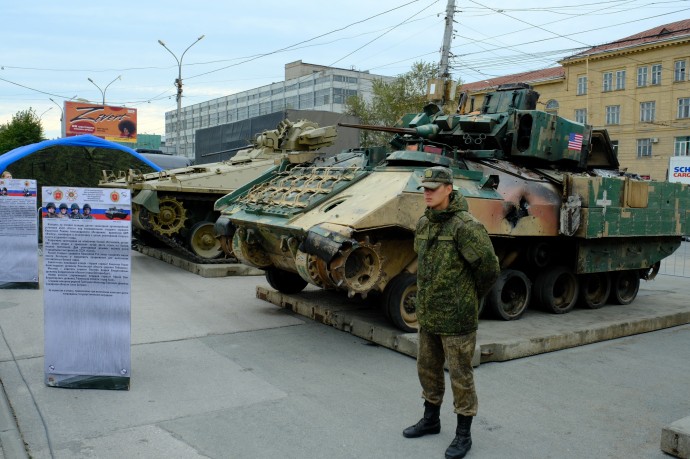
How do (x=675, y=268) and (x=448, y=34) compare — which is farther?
(x=448, y=34)

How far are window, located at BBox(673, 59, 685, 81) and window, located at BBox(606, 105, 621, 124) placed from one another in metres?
3.78

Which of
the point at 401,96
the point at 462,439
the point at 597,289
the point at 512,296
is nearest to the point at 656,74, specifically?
the point at 401,96

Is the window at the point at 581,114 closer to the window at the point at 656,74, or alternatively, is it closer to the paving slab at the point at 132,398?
the window at the point at 656,74

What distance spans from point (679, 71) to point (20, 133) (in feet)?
127

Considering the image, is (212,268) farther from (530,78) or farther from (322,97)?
(322,97)

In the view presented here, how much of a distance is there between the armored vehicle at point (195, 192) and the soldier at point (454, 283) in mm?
8597

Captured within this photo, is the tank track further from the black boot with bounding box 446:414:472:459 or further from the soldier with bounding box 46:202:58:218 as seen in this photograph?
the black boot with bounding box 446:414:472:459

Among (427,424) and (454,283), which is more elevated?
(454,283)

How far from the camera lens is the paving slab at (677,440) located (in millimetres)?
4496

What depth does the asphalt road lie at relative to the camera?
15.3 feet

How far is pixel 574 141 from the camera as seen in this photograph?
940 cm

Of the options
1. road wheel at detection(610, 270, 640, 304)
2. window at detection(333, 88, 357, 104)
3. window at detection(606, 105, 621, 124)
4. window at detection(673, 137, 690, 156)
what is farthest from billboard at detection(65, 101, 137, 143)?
road wheel at detection(610, 270, 640, 304)

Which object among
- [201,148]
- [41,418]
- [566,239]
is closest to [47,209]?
[41,418]

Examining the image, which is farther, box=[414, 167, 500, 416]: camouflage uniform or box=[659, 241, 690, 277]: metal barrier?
box=[659, 241, 690, 277]: metal barrier
